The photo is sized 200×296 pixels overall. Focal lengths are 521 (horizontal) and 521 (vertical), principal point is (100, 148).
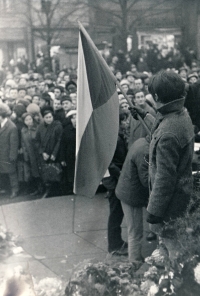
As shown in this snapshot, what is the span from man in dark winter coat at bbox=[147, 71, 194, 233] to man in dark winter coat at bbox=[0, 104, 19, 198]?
4.58 meters

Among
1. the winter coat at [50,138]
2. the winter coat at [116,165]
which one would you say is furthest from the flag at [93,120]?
the winter coat at [50,138]

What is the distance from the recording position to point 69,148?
762cm

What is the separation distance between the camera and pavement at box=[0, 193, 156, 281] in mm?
5109

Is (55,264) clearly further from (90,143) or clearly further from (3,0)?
(3,0)

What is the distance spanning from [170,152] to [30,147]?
476cm

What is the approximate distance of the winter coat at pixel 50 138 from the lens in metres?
7.74

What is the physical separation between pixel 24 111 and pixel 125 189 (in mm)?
3948

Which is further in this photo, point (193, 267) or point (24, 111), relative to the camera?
point (24, 111)

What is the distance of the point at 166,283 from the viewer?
10.9 ft

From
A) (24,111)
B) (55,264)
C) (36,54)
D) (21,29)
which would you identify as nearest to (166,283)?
(55,264)

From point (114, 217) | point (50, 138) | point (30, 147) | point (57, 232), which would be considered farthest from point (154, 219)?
point (30, 147)

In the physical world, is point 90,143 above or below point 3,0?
below

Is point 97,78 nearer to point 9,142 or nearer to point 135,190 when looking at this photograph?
point 135,190

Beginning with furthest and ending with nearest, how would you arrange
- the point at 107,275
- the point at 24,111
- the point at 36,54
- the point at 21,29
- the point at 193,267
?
1. the point at 36,54
2. the point at 21,29
3. the point at 24,111
4. the point at 107,275
5. the point at 193,267
